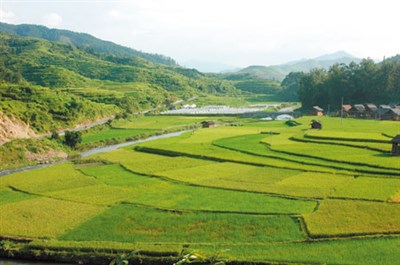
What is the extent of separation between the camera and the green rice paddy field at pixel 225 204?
15.9 m

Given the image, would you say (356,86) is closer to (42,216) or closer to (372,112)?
(372,112)

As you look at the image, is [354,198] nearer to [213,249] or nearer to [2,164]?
[213,249]

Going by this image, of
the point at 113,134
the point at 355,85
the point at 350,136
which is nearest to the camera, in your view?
the point at 350,136

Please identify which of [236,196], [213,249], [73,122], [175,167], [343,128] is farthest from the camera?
[73,122]

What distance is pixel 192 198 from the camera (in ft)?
71.5

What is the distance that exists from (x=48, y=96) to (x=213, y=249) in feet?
156

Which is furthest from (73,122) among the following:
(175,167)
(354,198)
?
(354,198)

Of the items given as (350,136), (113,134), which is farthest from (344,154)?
(113,134)

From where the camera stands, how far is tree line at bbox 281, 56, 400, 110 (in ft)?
233

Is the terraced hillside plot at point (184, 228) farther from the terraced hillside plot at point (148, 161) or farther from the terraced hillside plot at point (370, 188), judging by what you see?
A: the terraced hillside plot at point (148, 161)

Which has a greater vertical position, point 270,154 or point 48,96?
point 48,96

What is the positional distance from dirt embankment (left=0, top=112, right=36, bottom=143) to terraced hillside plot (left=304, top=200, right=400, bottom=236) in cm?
3131

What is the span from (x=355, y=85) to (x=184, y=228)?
64974 mm

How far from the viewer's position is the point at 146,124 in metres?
60.6
